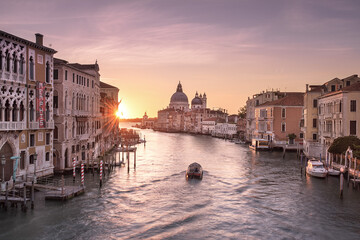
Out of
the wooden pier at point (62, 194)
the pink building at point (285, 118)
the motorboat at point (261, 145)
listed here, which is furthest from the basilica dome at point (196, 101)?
the wooden pier at point (62, 194)

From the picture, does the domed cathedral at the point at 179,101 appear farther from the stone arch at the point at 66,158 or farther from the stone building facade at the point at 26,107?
the stone building facade at the point at 26,107

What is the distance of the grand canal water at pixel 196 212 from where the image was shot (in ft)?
52.8

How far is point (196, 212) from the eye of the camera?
757 inches

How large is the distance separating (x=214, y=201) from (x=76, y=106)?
51.1 feet

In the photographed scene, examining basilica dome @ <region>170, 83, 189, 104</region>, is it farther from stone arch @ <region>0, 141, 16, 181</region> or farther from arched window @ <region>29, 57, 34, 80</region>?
stone arch @ <region>0, 141, 16, 181</region>

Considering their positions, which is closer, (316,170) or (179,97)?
(316,170)

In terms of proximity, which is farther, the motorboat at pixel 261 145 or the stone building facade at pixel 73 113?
the motorboat at pixel 261 145

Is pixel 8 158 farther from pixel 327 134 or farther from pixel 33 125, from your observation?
pixel 327 134

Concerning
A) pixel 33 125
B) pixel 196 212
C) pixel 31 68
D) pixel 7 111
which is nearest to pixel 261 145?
pixel 196 212

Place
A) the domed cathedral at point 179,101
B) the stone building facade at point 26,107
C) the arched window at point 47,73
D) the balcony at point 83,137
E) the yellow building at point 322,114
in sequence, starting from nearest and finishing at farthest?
the stone building facade at point 26,107 < the arched window at point 47,73 < the balcony at point 83,137 < the yellow building at point 322,114 < the domed cathedral at point 179,101

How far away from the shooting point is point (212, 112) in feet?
455

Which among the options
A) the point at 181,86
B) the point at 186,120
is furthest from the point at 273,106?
the point at 181,86

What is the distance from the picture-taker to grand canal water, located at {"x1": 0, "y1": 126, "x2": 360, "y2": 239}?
52.8ft

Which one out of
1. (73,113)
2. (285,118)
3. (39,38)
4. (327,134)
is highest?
(39,38)
